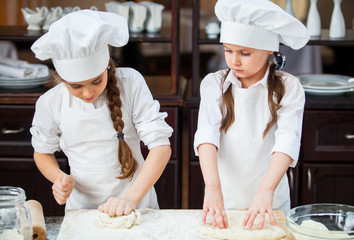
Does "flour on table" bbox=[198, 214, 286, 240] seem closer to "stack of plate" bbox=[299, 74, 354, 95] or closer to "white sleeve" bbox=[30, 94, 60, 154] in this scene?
"white sleeve" bbox=[30, 94, 60, 154]

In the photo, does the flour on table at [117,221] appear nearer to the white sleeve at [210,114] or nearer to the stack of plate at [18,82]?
the white sleeve at [210,114]

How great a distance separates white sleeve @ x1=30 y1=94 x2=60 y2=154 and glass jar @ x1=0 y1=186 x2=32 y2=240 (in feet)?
1.46

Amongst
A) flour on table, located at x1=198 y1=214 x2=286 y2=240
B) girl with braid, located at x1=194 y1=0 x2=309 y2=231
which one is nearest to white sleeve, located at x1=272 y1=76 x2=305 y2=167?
girl with braid, located at x1=194 y1=0 x2=309 y2=231

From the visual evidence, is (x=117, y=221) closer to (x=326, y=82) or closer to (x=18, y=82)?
(x=18, y=82)

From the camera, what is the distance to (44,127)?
1706 millimetres

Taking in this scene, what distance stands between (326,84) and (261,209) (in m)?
1.48

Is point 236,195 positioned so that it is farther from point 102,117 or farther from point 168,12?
point 168,12

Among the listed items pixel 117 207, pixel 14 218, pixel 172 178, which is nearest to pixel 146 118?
pixel 117 207

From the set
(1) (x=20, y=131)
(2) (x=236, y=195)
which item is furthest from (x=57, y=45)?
(1) (x=20, y=131)

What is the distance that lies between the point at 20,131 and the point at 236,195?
1244mm

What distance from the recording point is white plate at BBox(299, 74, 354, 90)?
2662 mm

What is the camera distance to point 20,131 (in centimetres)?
264

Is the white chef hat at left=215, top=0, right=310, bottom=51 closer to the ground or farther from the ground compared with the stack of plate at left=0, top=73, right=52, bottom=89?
farther from the ground

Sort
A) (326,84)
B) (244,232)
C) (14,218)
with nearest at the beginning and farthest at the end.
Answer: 1. (14,218)
2. (244,232)
3. (326,84)
